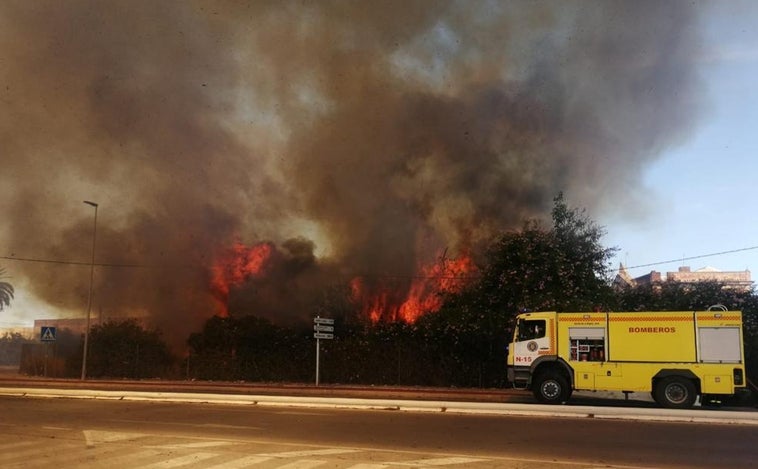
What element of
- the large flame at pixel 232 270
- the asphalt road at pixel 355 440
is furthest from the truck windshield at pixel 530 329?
the large flame at pixel 232 270

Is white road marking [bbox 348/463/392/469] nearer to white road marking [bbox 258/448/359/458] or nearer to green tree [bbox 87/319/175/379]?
white road marking [bbox 258/448/359/458]

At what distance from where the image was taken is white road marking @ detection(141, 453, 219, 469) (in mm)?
7219

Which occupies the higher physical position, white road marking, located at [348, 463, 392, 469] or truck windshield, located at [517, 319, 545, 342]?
truck windshield, located at [517, 319, 545, 342]

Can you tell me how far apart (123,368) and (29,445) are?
1045 inches

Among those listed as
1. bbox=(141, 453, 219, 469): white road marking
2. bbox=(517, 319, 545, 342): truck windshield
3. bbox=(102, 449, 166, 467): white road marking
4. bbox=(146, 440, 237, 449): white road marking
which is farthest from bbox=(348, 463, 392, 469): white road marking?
bbox=(517, 319, 545, 342): truck windshield

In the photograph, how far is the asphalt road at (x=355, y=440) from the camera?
24.9 feet

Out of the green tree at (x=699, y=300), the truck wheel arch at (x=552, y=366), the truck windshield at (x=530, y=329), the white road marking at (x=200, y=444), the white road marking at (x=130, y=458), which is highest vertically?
the green tree at (x=699, y=300)

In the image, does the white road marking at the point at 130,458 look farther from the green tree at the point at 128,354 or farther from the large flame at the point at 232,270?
the large flame at the point at 232,270

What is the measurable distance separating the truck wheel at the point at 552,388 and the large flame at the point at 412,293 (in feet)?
61.8

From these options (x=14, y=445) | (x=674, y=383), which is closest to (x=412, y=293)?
(x=674, y=383)

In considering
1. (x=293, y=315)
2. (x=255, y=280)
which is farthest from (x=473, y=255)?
(x=255, y=280)

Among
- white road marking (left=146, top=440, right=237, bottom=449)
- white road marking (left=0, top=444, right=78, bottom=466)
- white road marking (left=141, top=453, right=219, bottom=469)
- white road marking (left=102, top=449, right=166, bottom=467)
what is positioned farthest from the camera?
white road marking (left=146, top=440, right=237, bottom=449)

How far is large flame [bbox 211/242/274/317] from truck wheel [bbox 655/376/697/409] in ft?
93.2

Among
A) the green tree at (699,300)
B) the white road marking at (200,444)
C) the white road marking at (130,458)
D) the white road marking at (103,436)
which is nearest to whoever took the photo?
the white road marking at (130,458)
